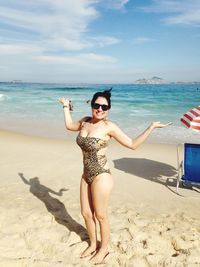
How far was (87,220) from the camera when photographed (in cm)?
397

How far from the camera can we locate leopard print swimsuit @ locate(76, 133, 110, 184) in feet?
11.8

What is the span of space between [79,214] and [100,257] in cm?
149

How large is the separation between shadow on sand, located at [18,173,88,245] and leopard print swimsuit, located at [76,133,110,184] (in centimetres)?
135

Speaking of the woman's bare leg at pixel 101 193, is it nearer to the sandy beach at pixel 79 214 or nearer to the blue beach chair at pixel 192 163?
the sandy beach at pixel 79 214

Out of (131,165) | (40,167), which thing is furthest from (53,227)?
(131,165)

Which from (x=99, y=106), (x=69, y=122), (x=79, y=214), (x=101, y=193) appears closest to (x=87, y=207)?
(x=101, y=193)

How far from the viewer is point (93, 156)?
366cm

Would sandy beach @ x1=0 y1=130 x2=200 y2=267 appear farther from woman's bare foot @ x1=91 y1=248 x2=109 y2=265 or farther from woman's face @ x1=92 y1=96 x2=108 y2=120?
woman's face @ x1=92 y1=96 x2=108 y2=120

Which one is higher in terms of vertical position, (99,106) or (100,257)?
(99,106)

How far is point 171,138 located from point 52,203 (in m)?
7.19

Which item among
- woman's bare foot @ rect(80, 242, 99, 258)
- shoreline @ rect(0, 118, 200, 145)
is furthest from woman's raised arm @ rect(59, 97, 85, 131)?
shoreline @ rect(0, 118, 200, 145)

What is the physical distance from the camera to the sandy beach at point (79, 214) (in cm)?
407

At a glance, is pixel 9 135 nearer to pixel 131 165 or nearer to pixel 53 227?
pixel 131 165

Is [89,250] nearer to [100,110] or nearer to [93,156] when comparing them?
[93,156]
